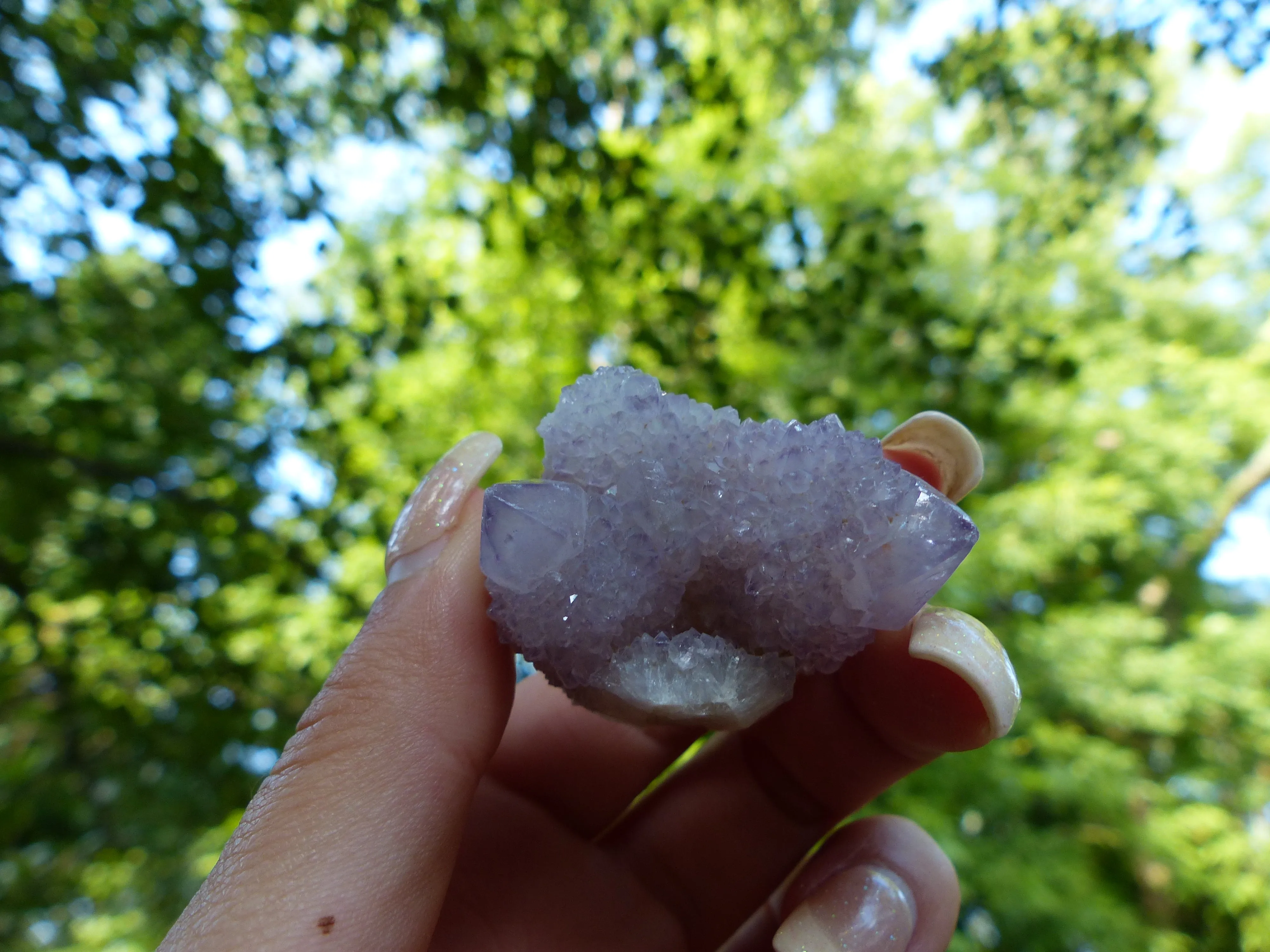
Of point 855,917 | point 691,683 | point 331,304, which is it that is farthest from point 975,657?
point 331,304

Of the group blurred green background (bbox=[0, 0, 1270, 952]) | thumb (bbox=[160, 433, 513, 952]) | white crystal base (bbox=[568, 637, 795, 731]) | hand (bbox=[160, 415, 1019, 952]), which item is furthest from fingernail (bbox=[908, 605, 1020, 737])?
blurred green background (bbox=[0, 0, 1270, 952])

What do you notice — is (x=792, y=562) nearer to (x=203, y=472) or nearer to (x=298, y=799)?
(x=298, y=799)

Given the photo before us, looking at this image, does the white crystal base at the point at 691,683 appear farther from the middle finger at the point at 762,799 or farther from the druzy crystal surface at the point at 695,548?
the middle finger at the point at 762,799

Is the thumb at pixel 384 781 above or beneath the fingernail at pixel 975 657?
above

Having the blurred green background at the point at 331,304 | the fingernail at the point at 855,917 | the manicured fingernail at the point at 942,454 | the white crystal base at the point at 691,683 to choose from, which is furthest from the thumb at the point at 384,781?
the blurred green background at the point at 331,304

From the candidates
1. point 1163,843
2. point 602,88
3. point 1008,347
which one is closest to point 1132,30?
point 1008,347

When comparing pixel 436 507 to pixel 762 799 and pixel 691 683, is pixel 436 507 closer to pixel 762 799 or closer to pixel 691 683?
→ pixel 691 683

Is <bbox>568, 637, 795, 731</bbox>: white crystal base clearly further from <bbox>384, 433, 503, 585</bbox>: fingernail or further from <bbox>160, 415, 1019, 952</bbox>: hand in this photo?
<bbox>384, 433, 503, 585</bbox>: fingernail
